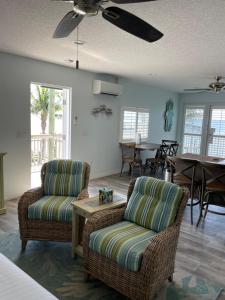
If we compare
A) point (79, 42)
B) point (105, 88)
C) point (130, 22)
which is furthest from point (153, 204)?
point (105, 88)

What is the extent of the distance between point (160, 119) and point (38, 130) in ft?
12.5

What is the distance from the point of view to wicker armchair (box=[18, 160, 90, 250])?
8.47 ft

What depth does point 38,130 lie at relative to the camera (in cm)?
646

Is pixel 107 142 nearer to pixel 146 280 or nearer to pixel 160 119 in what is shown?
pixel 160 119

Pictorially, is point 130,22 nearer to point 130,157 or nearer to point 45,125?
point 130,157

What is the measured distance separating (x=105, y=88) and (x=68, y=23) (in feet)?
11.9

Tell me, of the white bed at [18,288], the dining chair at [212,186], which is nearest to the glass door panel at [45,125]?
the dining chair at [212,186]

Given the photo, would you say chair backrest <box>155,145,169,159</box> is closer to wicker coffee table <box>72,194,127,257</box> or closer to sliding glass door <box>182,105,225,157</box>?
sliding glass door <box>182,105,225,157</box>

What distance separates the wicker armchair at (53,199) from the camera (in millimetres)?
2582

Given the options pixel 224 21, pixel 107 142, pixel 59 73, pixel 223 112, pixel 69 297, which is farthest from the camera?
pixel 223 112

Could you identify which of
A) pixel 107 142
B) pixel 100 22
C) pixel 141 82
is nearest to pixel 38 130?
pixel 107 142

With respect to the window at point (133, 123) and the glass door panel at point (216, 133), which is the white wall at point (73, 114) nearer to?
the window at point (133, 123)

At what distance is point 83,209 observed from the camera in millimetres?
2359

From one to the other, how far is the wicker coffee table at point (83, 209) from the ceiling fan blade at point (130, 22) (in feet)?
5.12
